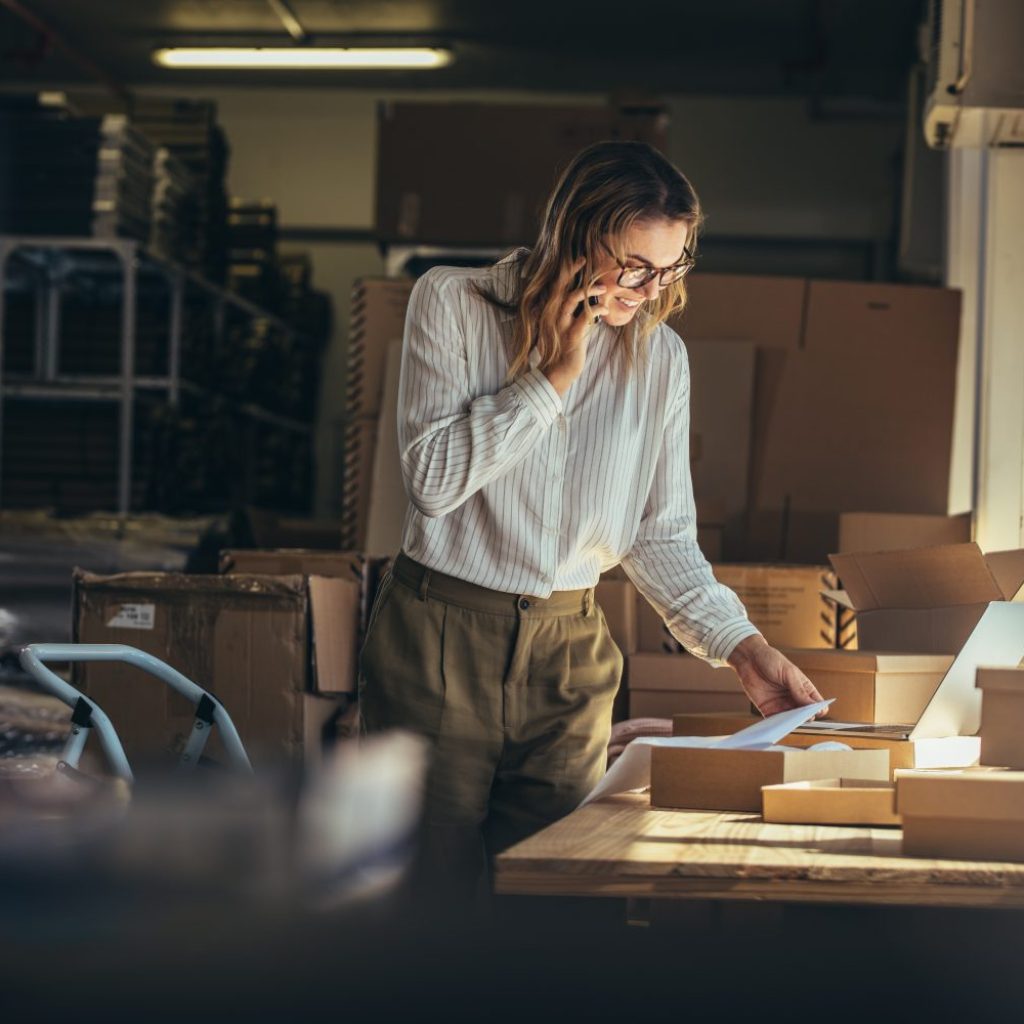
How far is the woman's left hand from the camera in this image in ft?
5.82

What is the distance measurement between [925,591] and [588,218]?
36.7 inches

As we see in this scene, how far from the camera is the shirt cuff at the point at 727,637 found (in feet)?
6.06

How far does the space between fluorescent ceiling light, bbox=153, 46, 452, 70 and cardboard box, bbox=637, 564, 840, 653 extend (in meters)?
5.24

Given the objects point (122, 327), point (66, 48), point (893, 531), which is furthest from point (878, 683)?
point (66, 48)

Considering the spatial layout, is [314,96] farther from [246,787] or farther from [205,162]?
[246,787]

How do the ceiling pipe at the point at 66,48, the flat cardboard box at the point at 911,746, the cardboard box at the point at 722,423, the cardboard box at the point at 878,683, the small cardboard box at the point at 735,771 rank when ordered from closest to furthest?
1. the small cardboard box at the point at 735,771
2. the flat cardboard box at the point at 911,746
3. the cardboard box at the point at 878,683
4. the cardboard box at the point at 722,423
5. the ceiling pipe at the point at 66,48

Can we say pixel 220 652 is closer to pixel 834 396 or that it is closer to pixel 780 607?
pixel 780 607

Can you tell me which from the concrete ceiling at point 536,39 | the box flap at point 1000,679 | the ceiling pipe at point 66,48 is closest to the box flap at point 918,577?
the box flap at point 1000,679

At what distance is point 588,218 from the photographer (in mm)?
1741

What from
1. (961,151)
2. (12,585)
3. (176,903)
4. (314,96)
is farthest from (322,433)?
(176,903)

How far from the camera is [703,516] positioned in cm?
353

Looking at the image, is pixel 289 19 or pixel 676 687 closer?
pixel 676 687

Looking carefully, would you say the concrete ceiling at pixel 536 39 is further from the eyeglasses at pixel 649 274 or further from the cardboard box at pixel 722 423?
the eyeglasses at pixel 649 274

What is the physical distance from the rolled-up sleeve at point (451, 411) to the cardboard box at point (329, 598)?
129 centimetres
